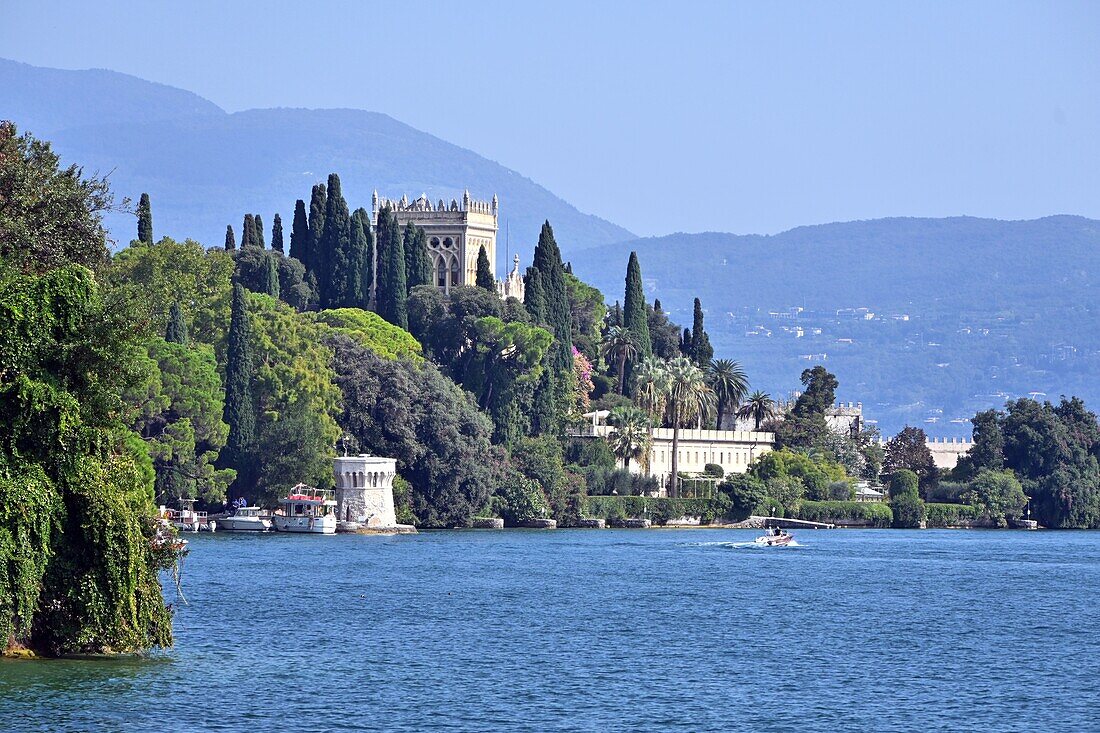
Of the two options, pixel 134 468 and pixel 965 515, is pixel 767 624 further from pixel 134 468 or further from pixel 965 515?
pixel 965 515

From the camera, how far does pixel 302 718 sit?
123 feet

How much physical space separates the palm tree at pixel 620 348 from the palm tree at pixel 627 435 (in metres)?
12.0

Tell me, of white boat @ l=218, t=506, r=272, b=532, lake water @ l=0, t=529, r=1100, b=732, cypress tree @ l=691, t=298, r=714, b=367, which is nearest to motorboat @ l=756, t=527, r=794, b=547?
lake water @ l=0, t=529, r=1100, b=732

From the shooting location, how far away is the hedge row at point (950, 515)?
5502 inches

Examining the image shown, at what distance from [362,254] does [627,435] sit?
19414 millimetres

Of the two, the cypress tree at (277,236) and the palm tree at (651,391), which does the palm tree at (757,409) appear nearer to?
the palm tree at (651,391)

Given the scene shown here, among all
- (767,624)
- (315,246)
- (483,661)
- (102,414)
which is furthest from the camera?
(315,246)

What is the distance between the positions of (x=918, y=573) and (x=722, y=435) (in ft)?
199

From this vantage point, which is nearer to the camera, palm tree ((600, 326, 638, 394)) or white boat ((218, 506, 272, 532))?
white boat ((218, 506, 272, 532))

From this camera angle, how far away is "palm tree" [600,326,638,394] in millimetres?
142250

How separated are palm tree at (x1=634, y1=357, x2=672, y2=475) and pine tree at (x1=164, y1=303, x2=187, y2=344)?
38.7 metres

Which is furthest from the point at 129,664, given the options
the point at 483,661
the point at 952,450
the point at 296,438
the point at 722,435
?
the point at 952,450

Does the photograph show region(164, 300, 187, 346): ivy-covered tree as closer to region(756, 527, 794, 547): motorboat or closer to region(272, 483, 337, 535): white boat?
region(272, 483, 337, 535): white boat

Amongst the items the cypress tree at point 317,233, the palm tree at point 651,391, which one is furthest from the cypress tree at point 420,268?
the palm tree at point 651,391
